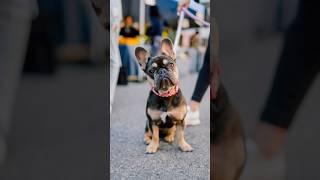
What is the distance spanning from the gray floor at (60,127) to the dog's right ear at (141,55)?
1.19ft

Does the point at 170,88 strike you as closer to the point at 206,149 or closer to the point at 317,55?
the point at 206,149

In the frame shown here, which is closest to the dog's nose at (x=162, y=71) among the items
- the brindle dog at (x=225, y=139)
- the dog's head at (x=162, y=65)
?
the dog's head at (x=162, y=65)

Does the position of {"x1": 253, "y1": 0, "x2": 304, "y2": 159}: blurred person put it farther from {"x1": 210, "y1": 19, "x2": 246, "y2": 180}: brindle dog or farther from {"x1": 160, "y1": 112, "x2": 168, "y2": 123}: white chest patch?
{"x1": 160, "y1": 112, "x2": 168, "y2": 123}: white chest patch

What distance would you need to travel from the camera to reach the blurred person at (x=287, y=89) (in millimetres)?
833

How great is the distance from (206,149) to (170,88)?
30 cm

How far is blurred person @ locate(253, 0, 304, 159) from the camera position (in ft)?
2.73

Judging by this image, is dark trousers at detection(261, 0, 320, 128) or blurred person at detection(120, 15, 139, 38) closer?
dark trousers at detection(261, 0, 320, 128)

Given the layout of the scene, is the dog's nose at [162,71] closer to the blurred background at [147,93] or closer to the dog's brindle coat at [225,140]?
the blurred background at [147,93]

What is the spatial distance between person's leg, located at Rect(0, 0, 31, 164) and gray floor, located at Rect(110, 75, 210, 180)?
0.30m

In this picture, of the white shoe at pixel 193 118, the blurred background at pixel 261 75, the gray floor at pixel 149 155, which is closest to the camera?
the blurred background at pixel 261 75

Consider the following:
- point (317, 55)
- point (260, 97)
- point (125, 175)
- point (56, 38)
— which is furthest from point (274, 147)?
point (56, 38)

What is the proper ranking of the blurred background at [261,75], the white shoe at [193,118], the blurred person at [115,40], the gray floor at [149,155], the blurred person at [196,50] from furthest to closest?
the blurred person at [196,50] < the white shoe at [193,118] < the blurred person at [115,40] < the gray floor at [149,155] < the blurred background at [261,75]

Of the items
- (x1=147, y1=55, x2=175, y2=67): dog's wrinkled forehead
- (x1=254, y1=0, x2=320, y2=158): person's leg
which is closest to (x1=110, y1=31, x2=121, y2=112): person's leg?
(x1=147, y1=55, x2=175, y2=67): dog's wrinkled forehead

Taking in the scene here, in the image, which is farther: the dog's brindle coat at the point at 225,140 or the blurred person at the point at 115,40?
the blurred person at the point at 115,40
